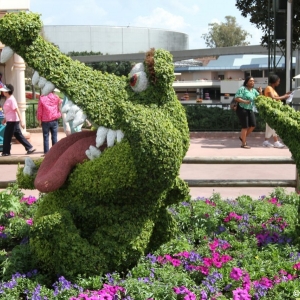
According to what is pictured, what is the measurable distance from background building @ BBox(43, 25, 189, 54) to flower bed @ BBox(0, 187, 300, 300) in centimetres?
8921

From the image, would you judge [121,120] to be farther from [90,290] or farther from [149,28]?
[149,28]

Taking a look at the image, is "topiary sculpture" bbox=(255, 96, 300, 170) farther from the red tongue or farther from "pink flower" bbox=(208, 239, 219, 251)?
the red tongue

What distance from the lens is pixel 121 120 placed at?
11.8 ft

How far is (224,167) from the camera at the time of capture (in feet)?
31.2

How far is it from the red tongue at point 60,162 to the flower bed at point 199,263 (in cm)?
66

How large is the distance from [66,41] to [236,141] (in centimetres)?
8563

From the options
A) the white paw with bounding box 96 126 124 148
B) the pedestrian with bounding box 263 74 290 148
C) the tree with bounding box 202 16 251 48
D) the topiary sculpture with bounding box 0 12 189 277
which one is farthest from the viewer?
the tree with bounding box 202 16 251 48

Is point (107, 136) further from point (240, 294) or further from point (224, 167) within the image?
point (224, 167)

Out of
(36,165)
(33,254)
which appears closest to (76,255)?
(33,254)

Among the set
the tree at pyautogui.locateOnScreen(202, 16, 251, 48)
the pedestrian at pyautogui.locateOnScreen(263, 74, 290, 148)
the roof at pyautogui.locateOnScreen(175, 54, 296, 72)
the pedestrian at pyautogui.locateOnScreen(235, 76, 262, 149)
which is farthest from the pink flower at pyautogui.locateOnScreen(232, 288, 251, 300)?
the tree at pyautogui.locateOnScreen(202, 16, 251, 48)

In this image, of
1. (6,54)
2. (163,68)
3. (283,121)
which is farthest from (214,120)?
(6,54)

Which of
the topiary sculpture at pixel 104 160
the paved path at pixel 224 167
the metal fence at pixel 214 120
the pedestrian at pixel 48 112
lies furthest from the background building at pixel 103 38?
the topiary sculpture at pixel 104 160

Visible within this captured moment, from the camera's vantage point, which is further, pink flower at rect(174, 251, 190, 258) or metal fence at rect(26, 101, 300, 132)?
metal fence at rect(26, 101, 300, 132)

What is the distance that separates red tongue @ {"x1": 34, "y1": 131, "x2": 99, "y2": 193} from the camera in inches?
146
